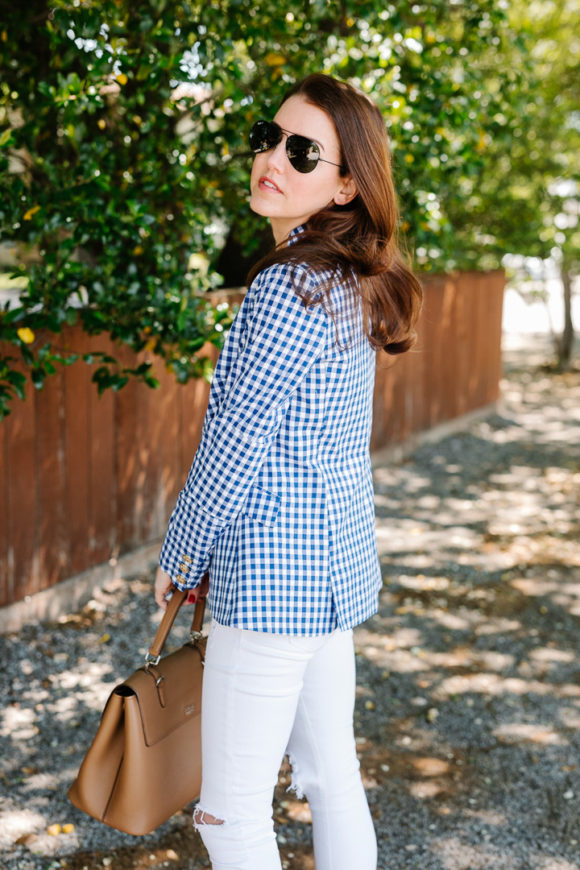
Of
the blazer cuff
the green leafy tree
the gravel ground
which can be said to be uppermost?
the green leafy tree

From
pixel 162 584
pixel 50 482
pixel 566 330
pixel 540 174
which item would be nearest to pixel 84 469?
pixel 50 482

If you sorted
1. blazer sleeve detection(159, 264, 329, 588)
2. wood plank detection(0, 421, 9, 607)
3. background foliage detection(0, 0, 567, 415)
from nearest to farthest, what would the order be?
blazer sleeve detection(159, 264, 329, 588), background foliage detection(0, 0, 567, 415), wood plank detection(0, 421, 9, 607)

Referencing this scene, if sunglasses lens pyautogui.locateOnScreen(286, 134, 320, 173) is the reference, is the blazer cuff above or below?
below

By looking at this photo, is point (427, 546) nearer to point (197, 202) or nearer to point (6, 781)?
point (197, 202)

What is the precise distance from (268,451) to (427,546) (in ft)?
14.2

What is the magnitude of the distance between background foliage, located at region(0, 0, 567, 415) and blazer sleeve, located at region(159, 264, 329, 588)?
1726mm

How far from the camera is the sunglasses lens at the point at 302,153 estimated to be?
79.4 inches

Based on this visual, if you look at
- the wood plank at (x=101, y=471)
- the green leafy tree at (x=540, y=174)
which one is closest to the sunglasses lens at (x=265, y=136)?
the wood plank at (x=101, y=471)

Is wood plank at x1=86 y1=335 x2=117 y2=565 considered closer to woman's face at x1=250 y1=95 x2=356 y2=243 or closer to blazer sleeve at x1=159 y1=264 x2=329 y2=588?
woman's face at x1=250 y1=95 x2=356 y2=243

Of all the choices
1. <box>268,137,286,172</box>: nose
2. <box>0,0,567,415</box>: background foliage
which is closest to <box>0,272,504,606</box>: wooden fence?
<box>0,0,567,415</box>: background foliage

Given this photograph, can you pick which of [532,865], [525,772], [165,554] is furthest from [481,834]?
[165,554]

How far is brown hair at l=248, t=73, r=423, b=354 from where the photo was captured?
199 centimetres

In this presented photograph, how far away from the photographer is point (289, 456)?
1938 millimetres

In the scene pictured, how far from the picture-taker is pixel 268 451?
1923 mm
